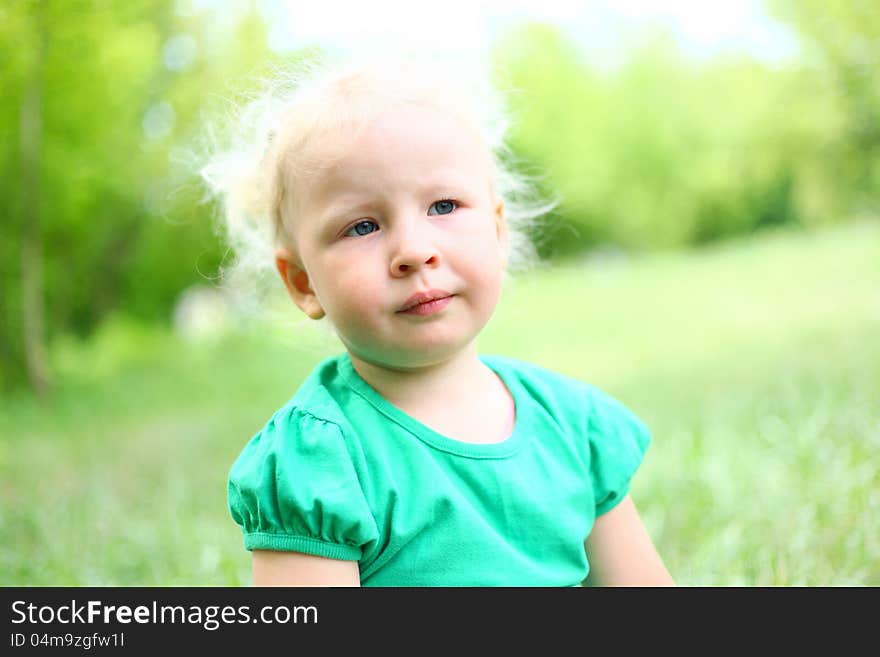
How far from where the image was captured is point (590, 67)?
5.51 m

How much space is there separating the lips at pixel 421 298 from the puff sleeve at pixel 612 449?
0.34m

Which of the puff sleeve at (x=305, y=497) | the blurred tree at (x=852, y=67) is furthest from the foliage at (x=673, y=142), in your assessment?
the puff sleeve at (x=305, y=497)

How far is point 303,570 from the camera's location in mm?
1056

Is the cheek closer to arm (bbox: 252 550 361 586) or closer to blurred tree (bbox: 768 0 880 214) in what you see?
arm (bbox: 252 550 361 586)

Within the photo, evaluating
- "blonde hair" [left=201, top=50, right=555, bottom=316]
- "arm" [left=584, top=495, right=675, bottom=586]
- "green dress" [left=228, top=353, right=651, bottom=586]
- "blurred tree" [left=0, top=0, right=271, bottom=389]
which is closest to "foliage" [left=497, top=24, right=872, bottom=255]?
"blurred tree" [left=0, top=0, right=271, bottom=389]

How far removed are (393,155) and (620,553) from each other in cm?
66

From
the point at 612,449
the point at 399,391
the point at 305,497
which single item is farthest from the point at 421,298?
the point at 612,449

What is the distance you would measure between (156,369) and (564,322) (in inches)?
72.3

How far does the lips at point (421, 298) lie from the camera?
3.50 ft

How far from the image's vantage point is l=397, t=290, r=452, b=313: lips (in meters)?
1.07

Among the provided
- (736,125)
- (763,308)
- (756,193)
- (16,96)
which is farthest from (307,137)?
(756,193)

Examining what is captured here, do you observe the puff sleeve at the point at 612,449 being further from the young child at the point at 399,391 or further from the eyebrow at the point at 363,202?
the eyebrow at the point at 363,202
